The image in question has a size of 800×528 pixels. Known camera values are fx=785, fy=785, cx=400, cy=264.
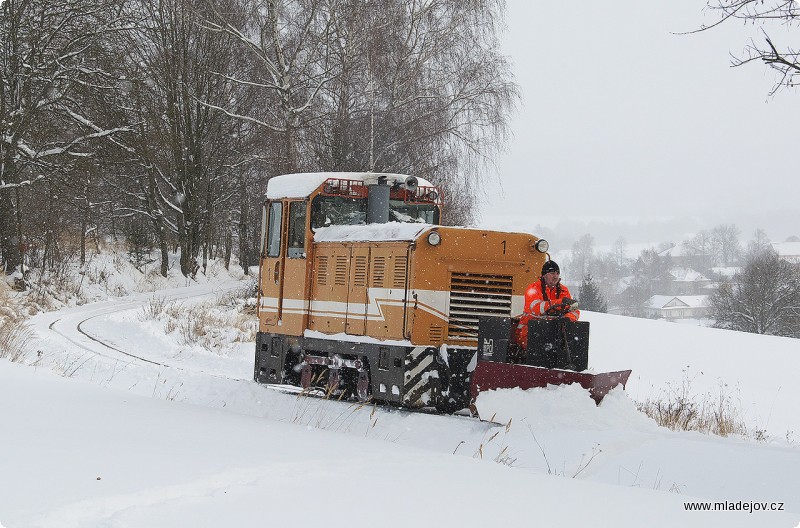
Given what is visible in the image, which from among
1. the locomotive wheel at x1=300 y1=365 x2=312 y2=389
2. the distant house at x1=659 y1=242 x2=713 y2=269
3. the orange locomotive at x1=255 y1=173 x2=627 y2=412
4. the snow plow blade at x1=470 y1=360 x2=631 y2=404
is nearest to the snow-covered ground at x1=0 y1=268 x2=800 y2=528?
the snow plow blade at x1=470 y1=360 x2=631 y2=404

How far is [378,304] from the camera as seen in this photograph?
9312 millimetres

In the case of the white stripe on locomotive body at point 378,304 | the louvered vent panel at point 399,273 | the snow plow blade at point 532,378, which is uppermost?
the louvered vent panel at point 399,273

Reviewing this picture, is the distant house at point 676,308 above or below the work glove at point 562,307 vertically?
above

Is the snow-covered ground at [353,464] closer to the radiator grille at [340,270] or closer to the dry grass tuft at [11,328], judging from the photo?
the radiator grille at [340,270]

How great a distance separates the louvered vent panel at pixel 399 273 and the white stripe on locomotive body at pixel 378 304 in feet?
0.23

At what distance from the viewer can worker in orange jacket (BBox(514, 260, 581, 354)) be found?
26.1ft

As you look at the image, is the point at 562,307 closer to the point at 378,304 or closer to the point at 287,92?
the point at 378,304

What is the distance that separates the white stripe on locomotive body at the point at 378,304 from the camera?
8.91 m

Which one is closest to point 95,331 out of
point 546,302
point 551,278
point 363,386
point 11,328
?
point 11,328

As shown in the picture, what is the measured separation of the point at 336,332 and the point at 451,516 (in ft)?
20.8

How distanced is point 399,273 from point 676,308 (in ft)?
311

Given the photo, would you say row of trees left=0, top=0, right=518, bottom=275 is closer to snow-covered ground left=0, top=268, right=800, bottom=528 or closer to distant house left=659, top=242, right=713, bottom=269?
snow-covered ground left=0, top=268, right=800, bottom=528

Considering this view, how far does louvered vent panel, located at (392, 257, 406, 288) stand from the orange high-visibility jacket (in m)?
1.45

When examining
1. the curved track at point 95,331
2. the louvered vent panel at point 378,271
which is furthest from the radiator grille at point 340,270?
the curved track at point 95,331
